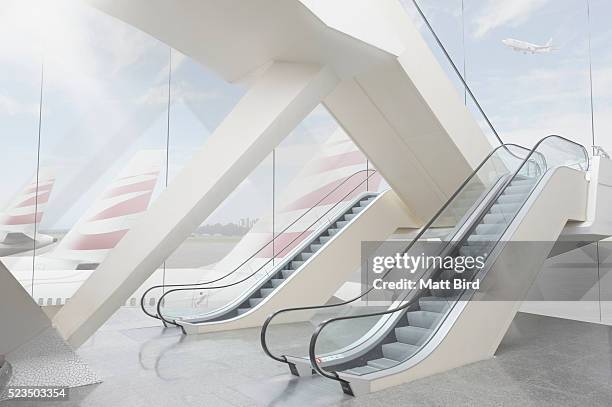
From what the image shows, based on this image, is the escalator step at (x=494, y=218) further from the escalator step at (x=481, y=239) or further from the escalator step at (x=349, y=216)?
the escalator step at (x=349, y=216)

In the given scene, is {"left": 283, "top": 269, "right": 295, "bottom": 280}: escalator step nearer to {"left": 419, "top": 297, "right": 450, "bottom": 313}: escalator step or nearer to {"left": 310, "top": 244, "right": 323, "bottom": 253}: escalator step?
{"left": 310, "top": 244, "right": 323, "bottom": 253}: escalator step

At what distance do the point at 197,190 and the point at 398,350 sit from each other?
131 inches

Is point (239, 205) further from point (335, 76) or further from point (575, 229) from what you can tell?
point (575, 229)

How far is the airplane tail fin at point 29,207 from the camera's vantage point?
913 cm

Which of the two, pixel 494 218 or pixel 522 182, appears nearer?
pixel 494 218

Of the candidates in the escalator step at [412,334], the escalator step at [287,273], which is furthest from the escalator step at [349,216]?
the escalator step at [412,334]

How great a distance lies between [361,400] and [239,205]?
7467mm

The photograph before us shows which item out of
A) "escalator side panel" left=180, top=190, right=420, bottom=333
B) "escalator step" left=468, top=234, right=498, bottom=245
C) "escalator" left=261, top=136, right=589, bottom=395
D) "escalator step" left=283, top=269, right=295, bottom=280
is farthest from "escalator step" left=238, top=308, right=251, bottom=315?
"escalator step" left=468, top=234, right=498, bottom=245

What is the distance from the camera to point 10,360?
5.17 meters

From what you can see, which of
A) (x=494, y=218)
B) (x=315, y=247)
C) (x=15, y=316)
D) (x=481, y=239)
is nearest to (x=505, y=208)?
(x=494, y=218)

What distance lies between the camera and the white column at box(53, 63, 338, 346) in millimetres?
6309

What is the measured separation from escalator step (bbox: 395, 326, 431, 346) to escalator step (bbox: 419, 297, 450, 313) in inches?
12.6

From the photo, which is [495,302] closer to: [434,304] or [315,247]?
[434,304]

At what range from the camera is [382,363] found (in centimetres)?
549
